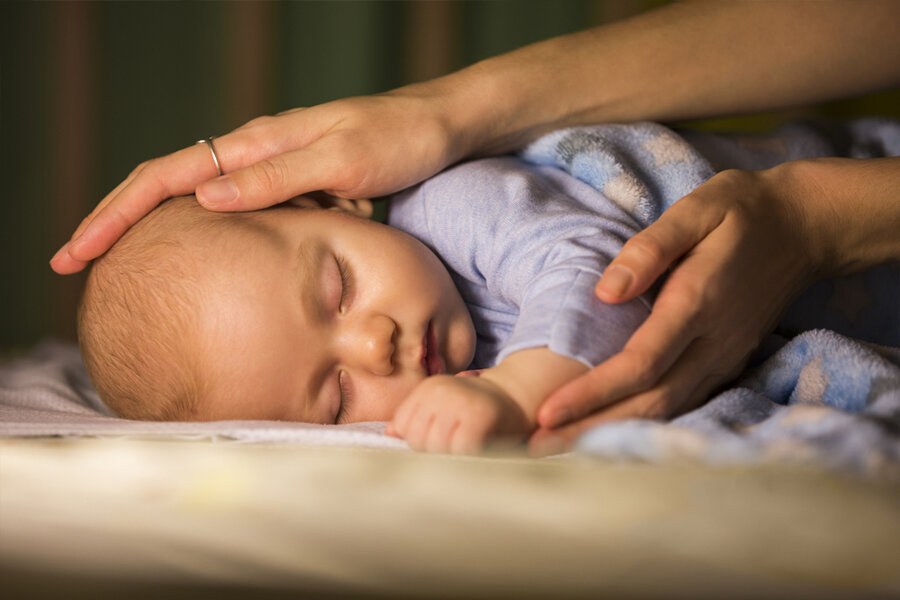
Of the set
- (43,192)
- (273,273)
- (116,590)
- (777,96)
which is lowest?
(43,192)

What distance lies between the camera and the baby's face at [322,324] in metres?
0.89

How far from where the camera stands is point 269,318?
890 millimetres

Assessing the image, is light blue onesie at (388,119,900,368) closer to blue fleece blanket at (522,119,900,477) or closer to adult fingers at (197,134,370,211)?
blue fleece blanket at (522,119,900,477)

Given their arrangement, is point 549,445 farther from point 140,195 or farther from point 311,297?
point 140,195

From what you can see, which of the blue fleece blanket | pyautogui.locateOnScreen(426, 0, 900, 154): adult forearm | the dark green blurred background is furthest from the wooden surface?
the dark green blurred background

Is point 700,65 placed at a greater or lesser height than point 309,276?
greater

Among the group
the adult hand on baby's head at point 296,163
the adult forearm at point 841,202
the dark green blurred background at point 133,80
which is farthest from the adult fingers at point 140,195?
the dark green blurred background at point 133,80

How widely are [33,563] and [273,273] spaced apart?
424mm

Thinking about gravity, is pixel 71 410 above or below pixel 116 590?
below

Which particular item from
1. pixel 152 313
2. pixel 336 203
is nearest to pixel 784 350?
pixel 336 203

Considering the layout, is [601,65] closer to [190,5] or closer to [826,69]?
[826,69]

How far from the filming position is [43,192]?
2.32 metres

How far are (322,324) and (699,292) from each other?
45 cm

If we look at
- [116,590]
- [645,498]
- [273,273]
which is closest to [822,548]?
[645,498]
